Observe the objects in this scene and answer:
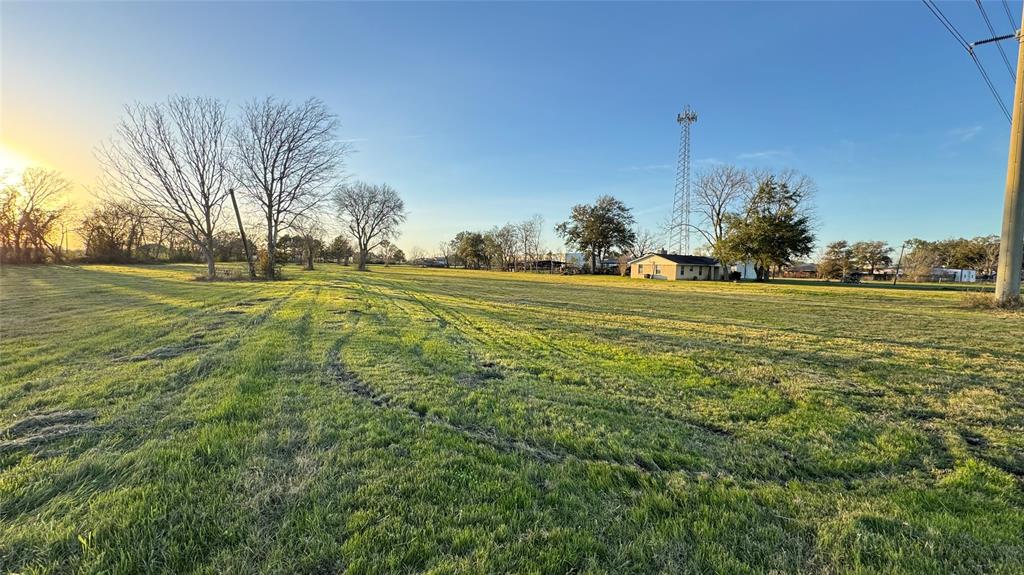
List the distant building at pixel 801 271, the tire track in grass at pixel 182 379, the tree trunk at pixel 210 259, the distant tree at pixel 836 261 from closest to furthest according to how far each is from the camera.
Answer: the tire track in grass at pixel 182 379, the tree trunk at pixel 210 259, the distant tree at pixel 836 261, the distant building at pixel 801 271

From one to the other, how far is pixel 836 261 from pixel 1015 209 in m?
60.4

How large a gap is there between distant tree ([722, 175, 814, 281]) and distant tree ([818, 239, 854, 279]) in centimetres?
2670

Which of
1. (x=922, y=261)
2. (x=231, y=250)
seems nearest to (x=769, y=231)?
(x=922, y=261)

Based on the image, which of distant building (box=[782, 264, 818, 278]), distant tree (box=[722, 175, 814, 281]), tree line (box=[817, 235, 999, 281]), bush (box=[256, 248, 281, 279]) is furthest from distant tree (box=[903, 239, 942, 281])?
bush (box=[256, 248, 281, 279])

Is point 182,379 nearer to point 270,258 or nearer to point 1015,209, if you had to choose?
point 1015,209

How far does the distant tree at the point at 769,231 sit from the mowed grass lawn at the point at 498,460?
122ft

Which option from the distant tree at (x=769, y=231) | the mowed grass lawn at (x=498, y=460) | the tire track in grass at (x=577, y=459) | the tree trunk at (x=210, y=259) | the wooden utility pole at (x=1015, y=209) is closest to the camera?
the mowed grass lawn at (x=498, y=460)

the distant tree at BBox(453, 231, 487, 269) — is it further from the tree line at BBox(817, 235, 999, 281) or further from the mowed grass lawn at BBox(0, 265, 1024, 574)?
the mowed grass lawn at BBox(0, 265, 1024, 574)

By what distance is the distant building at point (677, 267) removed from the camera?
1891 inches

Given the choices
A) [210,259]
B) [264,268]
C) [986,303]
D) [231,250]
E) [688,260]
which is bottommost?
[986,303]

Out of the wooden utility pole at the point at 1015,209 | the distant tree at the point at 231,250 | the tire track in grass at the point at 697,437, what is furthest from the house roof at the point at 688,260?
the distant tree at the point at 231,250

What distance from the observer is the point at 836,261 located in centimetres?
6144

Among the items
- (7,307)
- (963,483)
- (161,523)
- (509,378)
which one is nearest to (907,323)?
(963,483)

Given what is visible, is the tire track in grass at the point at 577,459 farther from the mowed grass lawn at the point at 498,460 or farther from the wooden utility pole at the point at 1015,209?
the wooden utility pole at the point at 1015,209
